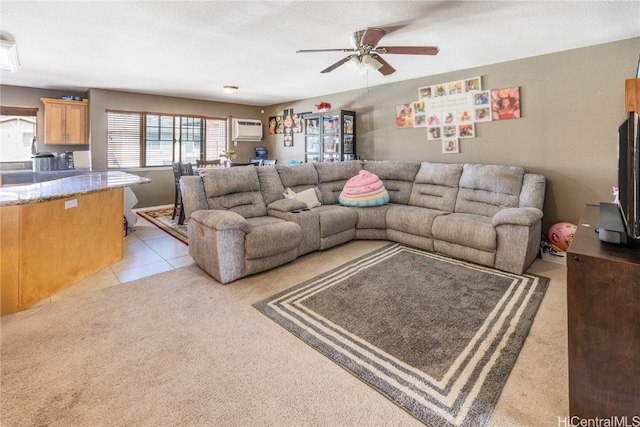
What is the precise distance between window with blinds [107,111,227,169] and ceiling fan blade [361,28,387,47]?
504cm

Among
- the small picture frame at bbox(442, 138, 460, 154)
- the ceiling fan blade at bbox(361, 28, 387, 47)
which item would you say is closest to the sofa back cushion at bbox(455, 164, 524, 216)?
the small picture frame at bbox(442, 138, 460, 154)

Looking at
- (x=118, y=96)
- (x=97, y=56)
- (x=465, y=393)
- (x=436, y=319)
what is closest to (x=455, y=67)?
(x=436, y=319)

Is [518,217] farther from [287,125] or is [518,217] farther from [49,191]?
[287,125]

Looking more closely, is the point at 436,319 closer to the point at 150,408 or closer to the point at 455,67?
the point at 150,408

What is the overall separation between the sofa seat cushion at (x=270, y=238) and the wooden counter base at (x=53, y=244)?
153 cm

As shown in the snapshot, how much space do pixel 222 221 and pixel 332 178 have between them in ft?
7.13

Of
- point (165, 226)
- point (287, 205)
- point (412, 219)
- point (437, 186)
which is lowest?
point (165, 226)

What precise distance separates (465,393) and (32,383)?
2.19 meters

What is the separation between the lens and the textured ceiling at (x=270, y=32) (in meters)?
2.40

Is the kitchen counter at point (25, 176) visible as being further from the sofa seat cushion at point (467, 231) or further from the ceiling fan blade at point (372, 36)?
the sofa seat cushion at point (467, 231)

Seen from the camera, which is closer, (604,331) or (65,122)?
(604,331)

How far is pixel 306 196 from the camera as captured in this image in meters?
4.05

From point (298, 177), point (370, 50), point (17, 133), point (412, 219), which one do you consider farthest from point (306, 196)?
point (17, 133)

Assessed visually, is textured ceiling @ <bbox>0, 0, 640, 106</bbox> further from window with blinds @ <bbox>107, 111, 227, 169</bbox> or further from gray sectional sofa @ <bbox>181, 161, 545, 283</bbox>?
window with blinds @ <bbox>107, 111, 227, 169</bbox>
